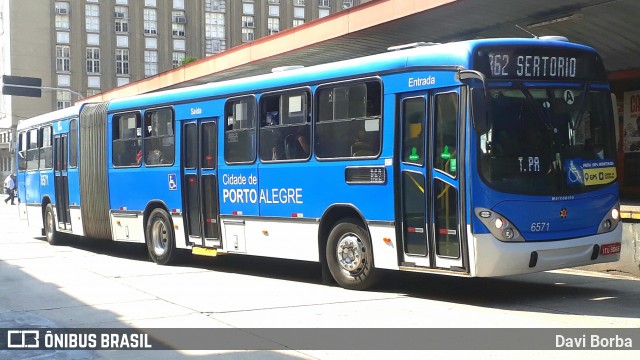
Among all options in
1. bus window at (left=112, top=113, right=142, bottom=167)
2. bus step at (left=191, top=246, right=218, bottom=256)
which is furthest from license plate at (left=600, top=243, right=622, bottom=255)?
bus window at (left=112, top=113, right=142, bottom=167)

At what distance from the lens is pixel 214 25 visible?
86438mm

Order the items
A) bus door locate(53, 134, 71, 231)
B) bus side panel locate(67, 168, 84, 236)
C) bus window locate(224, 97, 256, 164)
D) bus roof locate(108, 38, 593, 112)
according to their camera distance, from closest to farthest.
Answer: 1. bus roof locate(108, 38, 593, 112)
2. bus window locate(224, 97, 256, 164)
3. bus side panel locate(67, 168, 84, 236)
4. bus door locate(53, 134, 71, 231)

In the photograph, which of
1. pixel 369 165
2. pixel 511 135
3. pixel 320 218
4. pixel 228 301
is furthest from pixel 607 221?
pixel 228 301

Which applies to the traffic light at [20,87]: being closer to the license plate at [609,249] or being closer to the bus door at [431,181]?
the bus door at [431,181]

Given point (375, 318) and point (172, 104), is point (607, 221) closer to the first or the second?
point (375, 318)

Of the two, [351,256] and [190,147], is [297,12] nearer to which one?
[190,147]

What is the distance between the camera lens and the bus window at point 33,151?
1984 cm

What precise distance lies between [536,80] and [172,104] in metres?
7.17

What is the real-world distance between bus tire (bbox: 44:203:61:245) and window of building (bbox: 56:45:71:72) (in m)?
63.7

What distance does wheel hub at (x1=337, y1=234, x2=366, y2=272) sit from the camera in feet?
33.3

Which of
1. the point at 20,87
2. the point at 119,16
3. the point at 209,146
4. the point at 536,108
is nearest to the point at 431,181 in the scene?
the point at 536,108

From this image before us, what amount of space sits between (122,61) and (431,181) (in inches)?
3019

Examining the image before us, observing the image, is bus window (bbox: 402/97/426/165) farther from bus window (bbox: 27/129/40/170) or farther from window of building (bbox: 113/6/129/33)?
window of building (bbox: 113/6/129/33)

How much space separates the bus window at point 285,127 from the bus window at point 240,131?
0.27 m
